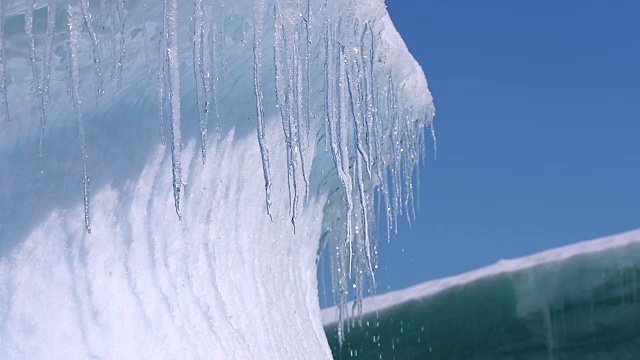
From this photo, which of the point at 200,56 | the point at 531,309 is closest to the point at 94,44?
the point at 200,56

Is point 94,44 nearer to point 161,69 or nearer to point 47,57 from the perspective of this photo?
point 47,57

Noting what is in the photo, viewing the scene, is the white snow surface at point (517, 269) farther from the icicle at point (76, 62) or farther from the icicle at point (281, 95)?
the icicle at point (76, 62)

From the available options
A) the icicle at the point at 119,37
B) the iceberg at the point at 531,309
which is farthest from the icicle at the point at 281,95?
the iceberg at the point at 531,309

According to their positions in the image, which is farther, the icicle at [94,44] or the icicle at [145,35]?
the icicle at [145,35]

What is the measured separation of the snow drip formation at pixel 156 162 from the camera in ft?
10.3

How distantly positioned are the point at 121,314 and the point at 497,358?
24.3ft

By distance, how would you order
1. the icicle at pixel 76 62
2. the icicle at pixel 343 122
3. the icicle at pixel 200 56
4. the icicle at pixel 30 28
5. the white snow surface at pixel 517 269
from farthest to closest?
1. the white snow surface at pixel 517 269
2. the icicle at pixel 343 122
3. the icicle at pixel 200 56
4. the icicle at pixel 76 62
5. the icicle at pixel 30 28

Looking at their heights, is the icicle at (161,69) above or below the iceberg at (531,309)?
above

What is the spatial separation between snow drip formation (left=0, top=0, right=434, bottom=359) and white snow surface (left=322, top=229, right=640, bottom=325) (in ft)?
18.1

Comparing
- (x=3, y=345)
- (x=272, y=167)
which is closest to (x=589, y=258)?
(x=272, y=167)

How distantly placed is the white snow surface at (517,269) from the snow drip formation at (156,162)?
5508 mm

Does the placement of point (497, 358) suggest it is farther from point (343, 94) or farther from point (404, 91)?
point (343, 94)

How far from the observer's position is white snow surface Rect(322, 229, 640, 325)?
9219 millimetres

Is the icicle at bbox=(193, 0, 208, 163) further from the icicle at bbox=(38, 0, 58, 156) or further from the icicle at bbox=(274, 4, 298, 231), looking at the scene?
the icicle at bbox=(38, 0, 58, 156)
